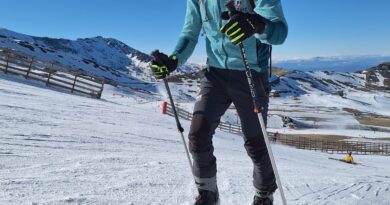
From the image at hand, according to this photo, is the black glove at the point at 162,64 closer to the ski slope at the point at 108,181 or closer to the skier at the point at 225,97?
the skier at the point at 225,97

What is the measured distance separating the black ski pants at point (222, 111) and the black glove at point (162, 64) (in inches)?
16.1

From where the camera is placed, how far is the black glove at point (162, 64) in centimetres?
378

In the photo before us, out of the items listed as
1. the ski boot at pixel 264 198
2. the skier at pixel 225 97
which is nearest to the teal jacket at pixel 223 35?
the skier at pixel 225 97

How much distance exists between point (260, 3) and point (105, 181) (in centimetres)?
258

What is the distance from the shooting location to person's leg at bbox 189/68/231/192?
11.5ft

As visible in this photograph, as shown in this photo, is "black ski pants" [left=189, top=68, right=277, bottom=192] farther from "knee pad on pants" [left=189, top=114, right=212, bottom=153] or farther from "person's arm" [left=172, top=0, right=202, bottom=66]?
"person's arm" [left=172, top=0, right=202, bottom=66]

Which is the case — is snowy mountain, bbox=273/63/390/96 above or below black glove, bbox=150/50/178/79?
above

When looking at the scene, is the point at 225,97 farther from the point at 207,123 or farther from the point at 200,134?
the point at 200,134

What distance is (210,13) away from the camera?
3.61 meters

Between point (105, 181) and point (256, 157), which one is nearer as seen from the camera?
point (256, 157)

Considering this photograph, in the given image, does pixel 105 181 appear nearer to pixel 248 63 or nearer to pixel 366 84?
pixel 248 63

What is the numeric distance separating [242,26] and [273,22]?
0.37m

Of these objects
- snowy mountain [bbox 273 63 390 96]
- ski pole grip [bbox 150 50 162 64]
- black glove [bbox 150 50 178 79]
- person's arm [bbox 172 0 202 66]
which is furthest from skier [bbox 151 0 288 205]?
snowy mountain [bbox 273 63 390 96]

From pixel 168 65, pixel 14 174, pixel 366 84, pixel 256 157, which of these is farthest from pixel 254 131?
pixel 366 84
